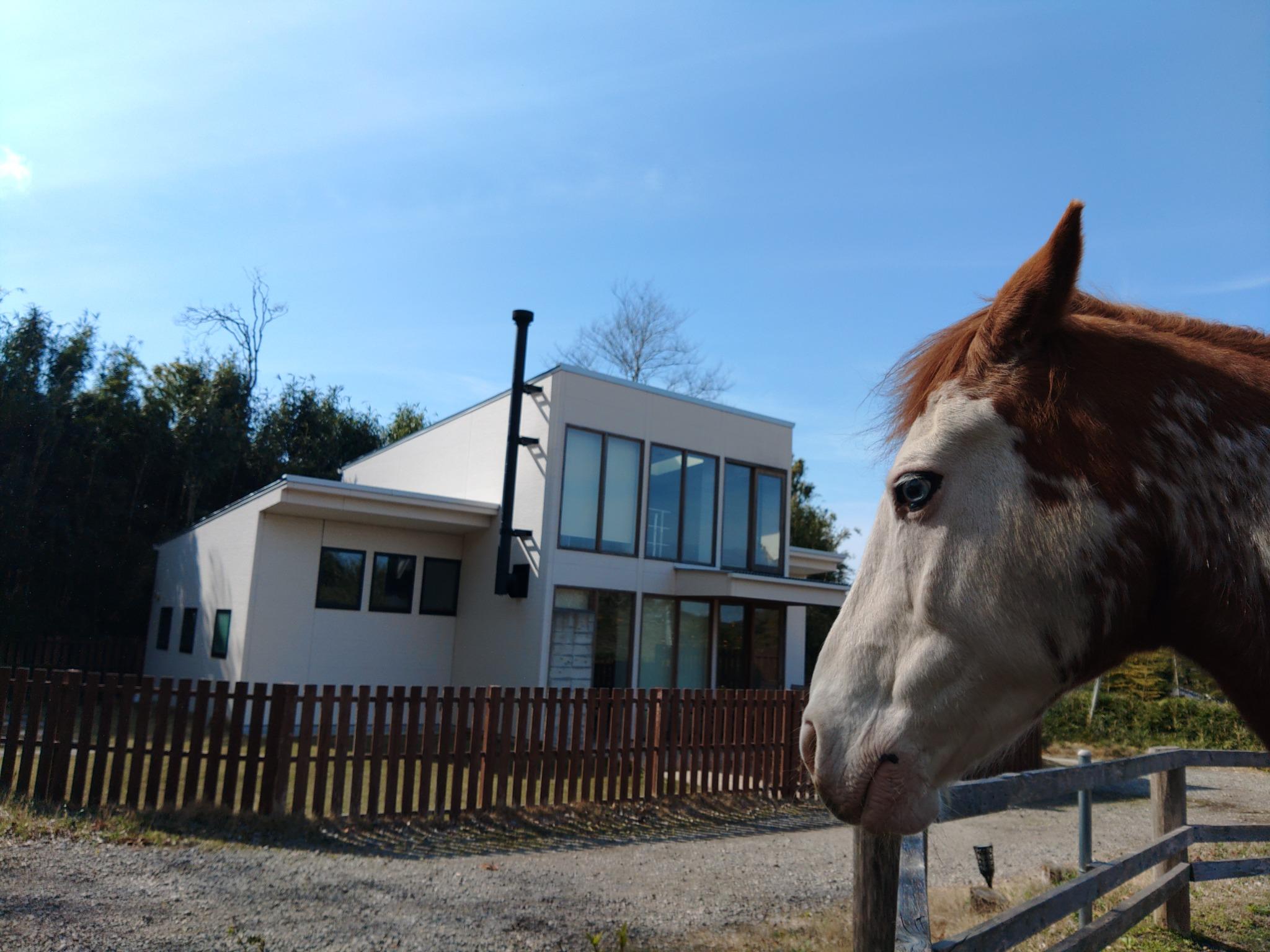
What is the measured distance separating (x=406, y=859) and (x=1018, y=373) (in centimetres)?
774

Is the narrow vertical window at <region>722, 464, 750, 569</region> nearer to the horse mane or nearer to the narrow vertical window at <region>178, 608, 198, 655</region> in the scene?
the narrow vertical window at <region>178, 608, 198, 655</region>

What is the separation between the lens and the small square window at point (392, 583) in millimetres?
16828

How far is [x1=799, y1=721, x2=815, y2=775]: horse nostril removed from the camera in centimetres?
130

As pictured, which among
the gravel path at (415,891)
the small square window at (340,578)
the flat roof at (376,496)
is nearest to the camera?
the gravel path at (415,891)

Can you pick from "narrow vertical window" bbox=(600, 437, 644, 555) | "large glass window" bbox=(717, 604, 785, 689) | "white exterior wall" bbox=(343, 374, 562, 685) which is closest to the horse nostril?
"white exterior wall" bbox=(343, 374, 562, 685)

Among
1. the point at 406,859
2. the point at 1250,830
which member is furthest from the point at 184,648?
the point at 1250,830

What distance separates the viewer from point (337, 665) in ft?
53.0

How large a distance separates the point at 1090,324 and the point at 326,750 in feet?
29.0

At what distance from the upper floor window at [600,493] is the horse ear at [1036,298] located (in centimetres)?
1447

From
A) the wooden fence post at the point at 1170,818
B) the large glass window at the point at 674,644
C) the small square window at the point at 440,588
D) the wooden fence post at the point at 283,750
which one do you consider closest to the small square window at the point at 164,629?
the small square window at the point at 440,588

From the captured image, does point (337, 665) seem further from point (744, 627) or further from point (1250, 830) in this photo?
point (1250, 830)

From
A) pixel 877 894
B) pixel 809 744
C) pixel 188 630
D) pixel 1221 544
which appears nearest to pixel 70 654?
pixel 188 630

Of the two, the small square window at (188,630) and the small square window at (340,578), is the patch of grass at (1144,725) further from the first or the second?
the small square window at (188,630)

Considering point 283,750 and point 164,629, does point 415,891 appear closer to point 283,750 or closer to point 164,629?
point 283,750
